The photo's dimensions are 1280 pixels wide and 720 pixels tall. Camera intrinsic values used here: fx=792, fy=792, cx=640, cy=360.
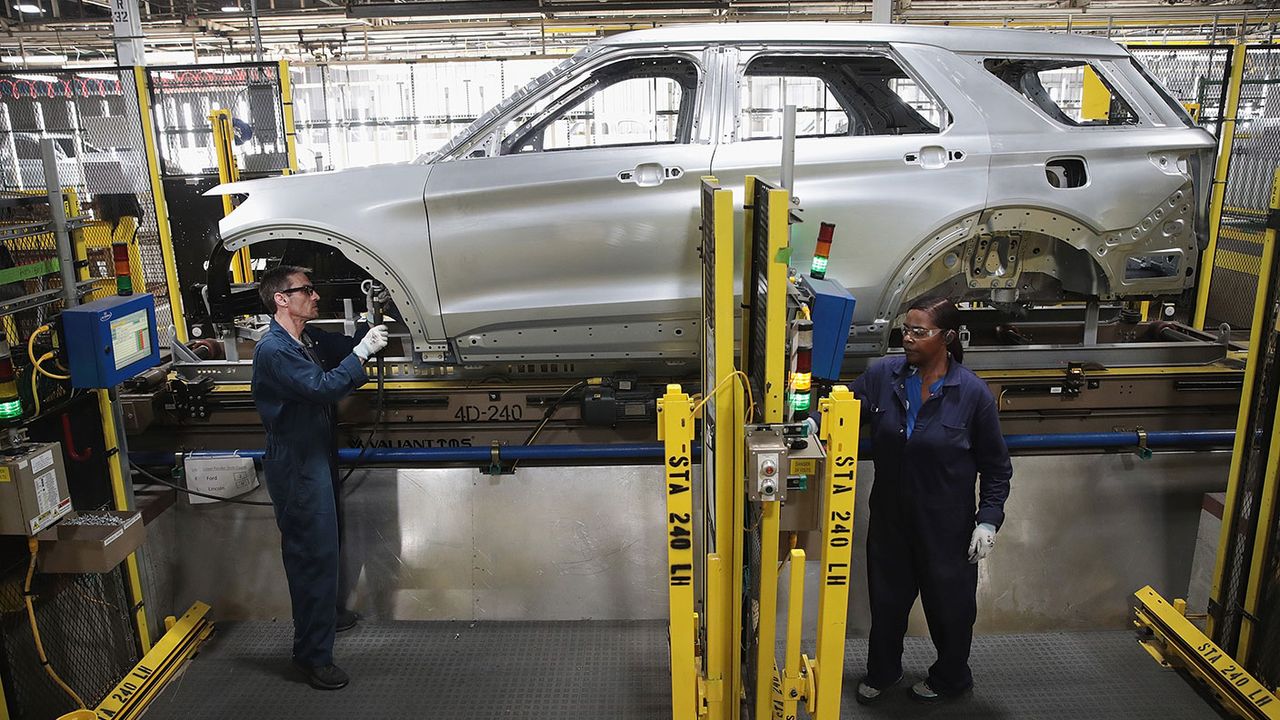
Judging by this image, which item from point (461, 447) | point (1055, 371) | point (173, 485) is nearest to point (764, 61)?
point (1055, 371)

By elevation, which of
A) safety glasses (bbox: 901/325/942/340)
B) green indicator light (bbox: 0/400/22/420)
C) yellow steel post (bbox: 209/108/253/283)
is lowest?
green indicator light (bbox: 0/400/22/420)

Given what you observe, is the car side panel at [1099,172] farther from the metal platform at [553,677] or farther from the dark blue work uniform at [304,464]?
the dark blue work uniform at [304,464]

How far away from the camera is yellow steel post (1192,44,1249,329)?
17.1ft

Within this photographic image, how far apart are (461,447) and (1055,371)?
293 centimetres

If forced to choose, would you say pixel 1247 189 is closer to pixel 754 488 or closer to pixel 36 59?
pixel 754 488

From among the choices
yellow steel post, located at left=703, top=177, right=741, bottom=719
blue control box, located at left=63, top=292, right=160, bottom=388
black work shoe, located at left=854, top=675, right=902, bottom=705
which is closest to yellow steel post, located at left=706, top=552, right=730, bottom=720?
yellow steel post, located at left=703, top=177, right=741, bottom=719

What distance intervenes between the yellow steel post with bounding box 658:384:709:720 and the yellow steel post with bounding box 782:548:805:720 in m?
0.27

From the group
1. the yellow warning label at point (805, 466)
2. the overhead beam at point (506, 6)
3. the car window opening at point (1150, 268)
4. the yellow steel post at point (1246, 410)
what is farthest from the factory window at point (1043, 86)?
the overhead beam at point (506, 6)

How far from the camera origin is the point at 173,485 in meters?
3.73

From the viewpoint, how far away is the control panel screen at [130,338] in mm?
3109

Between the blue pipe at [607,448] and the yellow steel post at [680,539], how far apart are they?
1436 millimetres

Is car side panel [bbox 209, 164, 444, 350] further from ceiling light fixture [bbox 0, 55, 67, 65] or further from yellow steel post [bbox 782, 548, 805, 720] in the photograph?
ceiling light fixture [bbox 0, 55, 67, 65]

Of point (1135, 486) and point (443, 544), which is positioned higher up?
point (1135, 486)

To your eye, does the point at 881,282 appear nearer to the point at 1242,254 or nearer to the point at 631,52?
the point at 631,52
